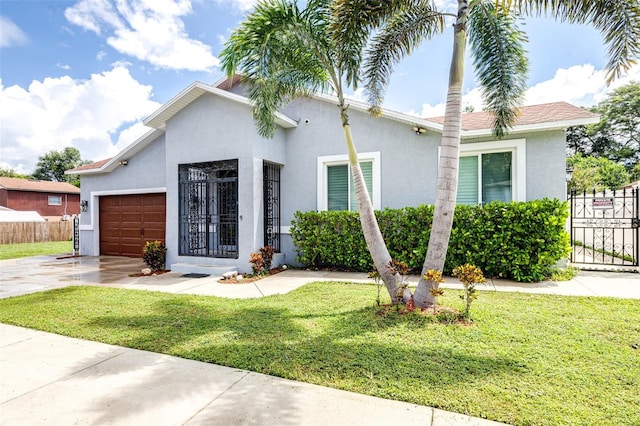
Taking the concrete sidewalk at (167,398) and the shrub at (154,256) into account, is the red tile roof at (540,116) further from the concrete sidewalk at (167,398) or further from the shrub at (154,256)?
the shrub at (154,256)

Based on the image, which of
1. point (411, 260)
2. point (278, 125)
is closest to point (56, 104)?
point (278, 125)

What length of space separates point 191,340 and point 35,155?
58.5m

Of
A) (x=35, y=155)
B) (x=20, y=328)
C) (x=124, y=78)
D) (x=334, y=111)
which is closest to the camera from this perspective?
(x=20, y=328)

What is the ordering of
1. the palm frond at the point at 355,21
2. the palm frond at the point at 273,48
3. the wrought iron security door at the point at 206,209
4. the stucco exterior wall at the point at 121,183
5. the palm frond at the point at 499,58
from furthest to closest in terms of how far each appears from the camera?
the stucco exterior wall at the point at 121,183 < the wrought iron security door at the point at 206,209 < the palm frond at the point at 499,58 < the palm frond at the point at 273,48 < the palm frond at the point at 355,21

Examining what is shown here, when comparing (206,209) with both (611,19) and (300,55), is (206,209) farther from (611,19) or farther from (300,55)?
(611,19)

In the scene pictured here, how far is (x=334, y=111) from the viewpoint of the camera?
1011 cm

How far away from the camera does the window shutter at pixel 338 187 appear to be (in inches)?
399

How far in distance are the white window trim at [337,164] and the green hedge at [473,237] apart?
65 centimetres

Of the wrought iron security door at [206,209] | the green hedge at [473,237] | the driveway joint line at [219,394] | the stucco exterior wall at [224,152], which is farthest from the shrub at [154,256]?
the driveway joint line at [219,394]

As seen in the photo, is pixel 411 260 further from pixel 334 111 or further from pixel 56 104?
pixel 56 104

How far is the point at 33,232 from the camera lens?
21.4 m

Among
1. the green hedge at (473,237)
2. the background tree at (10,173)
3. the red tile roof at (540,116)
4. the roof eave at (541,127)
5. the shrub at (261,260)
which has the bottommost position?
the shrub at (261,260)

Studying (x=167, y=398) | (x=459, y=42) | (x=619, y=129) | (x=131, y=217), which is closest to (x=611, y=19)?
(x=459, y=42)

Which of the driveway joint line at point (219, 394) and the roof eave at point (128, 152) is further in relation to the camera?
the roof eave at point (128, 152)
